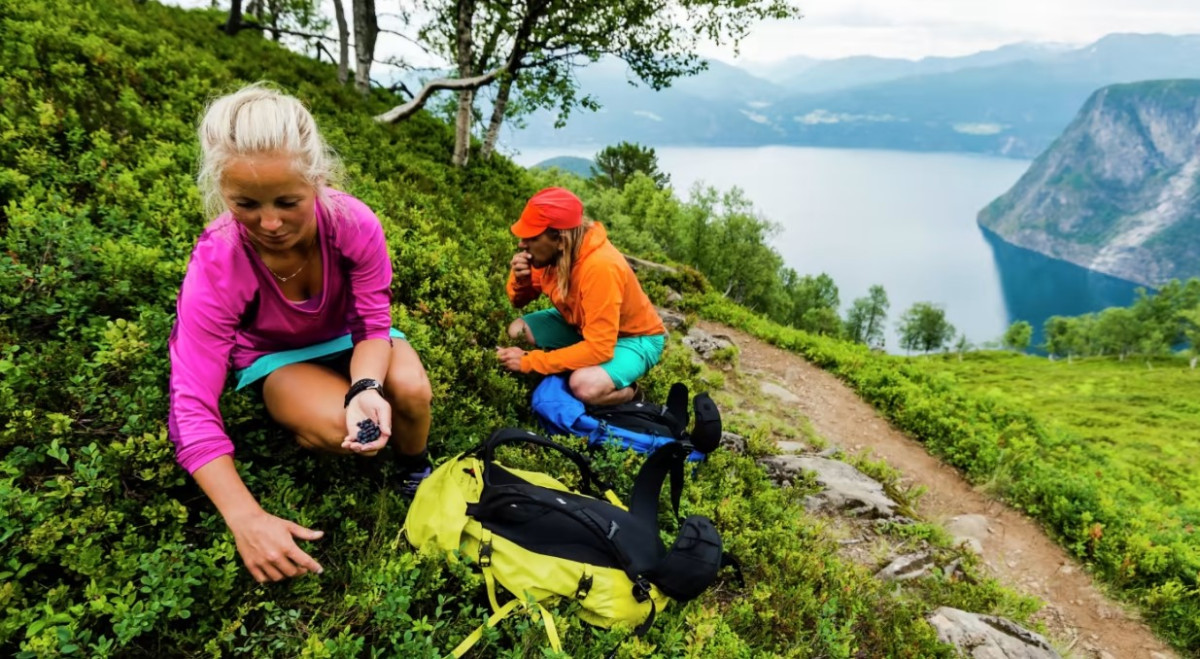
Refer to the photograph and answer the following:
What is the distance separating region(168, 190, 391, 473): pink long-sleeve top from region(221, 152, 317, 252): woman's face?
0.70 ft

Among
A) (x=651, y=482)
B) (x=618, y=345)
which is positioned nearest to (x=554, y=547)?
(x=651, y=482)

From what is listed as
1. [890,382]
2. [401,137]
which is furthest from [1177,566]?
[401,137]

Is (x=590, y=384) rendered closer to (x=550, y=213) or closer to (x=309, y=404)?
(x=550, y=213)

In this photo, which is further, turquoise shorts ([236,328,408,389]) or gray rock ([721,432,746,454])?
gray rock ([721,432,746,454])

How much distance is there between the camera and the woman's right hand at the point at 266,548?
2.46 metres

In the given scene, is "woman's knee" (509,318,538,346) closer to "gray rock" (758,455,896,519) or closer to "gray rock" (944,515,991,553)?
"gray rock" (758,455,896,519)

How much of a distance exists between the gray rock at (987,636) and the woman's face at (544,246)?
4370 mm

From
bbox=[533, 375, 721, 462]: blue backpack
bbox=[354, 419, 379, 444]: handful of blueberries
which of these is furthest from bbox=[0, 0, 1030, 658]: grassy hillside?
bbox=[354, 419, 379, 444]: handful of blueberries

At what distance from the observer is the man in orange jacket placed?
17.3 feet

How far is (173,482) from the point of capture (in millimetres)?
2979

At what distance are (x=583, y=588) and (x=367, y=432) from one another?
55.5 inches

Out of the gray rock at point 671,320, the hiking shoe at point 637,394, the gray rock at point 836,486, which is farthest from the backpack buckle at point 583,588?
the gray rock at point 671,320

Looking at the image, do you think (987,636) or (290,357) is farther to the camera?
(987,636)

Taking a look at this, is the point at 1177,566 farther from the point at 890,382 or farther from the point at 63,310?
the point at 63,310
